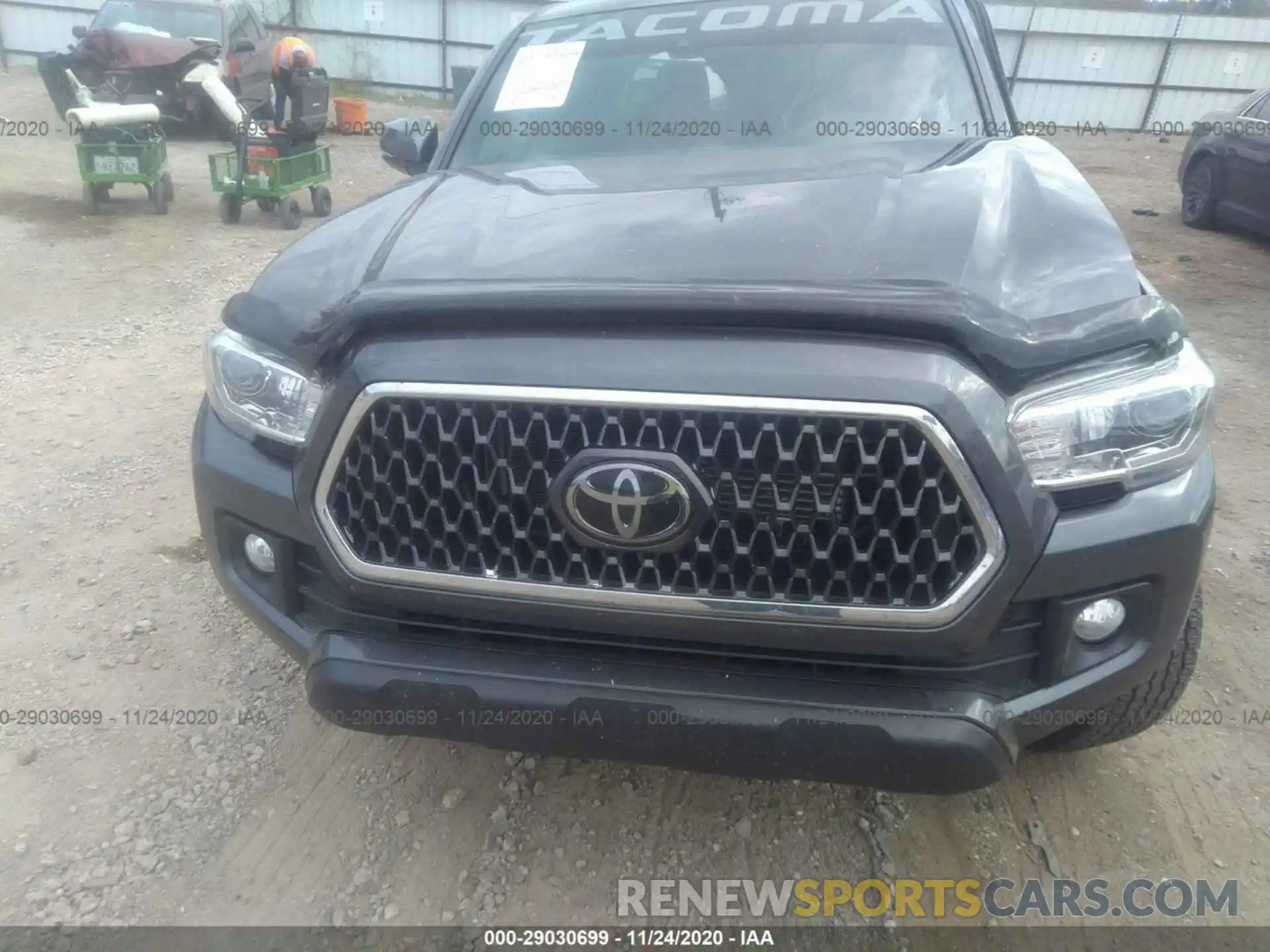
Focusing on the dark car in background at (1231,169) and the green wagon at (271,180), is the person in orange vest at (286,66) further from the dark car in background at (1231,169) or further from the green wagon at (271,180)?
the dark car in background at (1231,169)

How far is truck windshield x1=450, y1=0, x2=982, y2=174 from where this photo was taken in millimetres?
2803

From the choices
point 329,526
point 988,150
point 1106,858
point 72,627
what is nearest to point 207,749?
point 72,627

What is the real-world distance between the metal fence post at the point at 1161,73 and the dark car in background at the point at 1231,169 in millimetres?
11780

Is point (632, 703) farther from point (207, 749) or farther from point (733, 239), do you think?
point (207, 749)

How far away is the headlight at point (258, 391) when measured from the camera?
1.83 metres

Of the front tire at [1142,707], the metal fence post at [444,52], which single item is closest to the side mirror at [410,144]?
the front tire at [1142,707]

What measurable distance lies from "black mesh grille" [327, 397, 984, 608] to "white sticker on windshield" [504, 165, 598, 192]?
98cm

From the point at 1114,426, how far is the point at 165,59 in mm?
12900

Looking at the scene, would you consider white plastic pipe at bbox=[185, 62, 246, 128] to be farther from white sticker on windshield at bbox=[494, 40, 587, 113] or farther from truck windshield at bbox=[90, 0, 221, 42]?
white sticker on windshield at bbox=[494, 40, 587, 113]

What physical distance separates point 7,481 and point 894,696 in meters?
3.83

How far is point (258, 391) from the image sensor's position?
6.22 ft

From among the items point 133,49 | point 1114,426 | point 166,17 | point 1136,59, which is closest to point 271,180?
point 133,49

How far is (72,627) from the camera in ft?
9.93

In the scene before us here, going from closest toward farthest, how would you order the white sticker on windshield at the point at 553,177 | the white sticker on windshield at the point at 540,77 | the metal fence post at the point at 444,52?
the white sticker on windshield at the point at 553,177, the white sticker on windshield at the point at 540,77, the metal fence post at the point at 444,52
